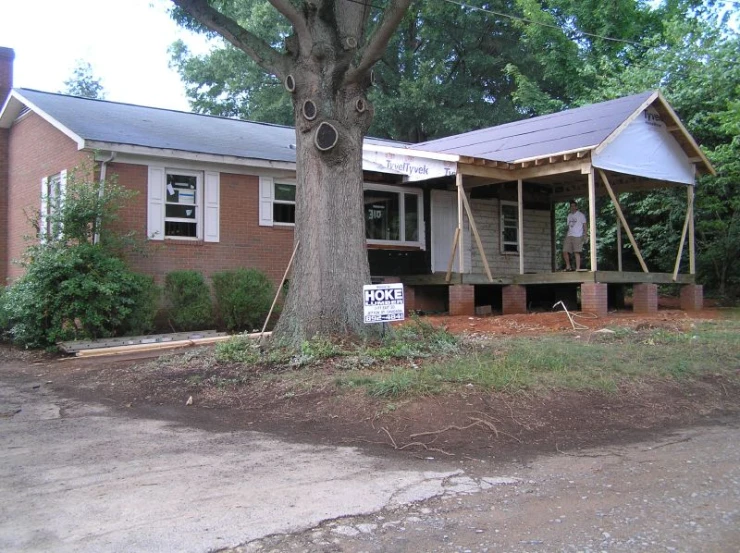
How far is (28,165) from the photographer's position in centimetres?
1716

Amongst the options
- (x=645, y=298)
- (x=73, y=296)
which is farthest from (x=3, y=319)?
(x=645, y=298)

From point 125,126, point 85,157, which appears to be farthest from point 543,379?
point 125,126

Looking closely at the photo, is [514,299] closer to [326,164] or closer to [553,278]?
[553,278]

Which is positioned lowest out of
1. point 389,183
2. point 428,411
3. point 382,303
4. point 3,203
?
point 428,411

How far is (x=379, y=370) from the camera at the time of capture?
8.00 m

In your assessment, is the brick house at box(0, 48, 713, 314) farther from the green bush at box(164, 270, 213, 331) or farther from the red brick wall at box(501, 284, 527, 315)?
the green bush at box(164, 270, 213, 331)

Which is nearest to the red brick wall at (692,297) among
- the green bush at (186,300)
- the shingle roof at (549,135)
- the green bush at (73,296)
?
the shingle roof at (549,135)

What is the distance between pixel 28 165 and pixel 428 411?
47.6ft

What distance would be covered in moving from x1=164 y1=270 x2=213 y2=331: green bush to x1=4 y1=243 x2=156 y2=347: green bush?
44.8 inches

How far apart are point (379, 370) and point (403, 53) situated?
2981 cm

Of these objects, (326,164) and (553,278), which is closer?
(326,164)

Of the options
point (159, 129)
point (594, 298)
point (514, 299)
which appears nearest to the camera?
point (594, 298)

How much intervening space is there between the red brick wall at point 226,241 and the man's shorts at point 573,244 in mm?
6899

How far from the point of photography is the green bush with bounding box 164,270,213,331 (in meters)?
13.5
